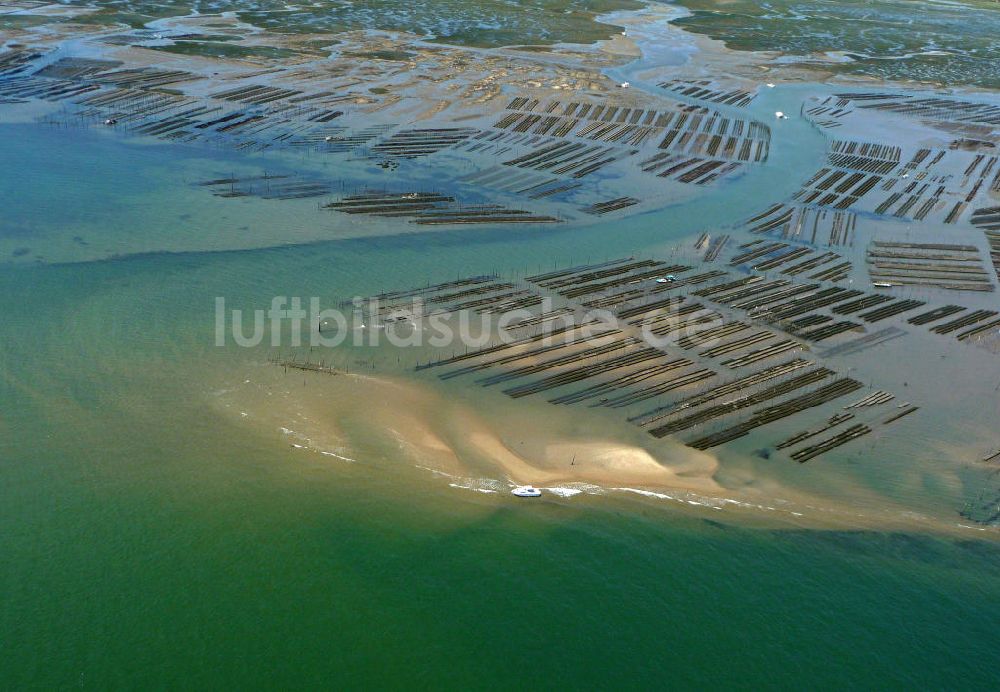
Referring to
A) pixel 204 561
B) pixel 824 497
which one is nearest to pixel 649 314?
pixel 824 497

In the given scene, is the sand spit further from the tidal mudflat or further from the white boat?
the white boat

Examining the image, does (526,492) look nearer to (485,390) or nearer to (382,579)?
(382,579)

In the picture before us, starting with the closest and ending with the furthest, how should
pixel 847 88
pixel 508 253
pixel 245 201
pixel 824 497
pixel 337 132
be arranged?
1. pixel 824 497
2. pixel 508 253
3. pixel 245 201
4. pixel 337 132
5. pixel 847 88

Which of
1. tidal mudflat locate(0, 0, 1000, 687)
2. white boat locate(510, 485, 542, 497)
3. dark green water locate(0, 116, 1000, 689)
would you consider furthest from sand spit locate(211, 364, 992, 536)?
dark green water locate(0, 116, 1000, 689)

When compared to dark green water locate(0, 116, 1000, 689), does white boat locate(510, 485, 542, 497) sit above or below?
above

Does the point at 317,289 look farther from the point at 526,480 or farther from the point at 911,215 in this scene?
the point at 911,215

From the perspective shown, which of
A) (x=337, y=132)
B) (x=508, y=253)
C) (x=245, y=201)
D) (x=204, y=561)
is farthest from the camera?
(x=337, y=132)

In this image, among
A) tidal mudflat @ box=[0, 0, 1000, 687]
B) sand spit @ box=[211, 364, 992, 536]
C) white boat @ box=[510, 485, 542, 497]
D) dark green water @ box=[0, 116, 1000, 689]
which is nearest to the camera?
dark green water @ box=[0, 116, 1000, 689]

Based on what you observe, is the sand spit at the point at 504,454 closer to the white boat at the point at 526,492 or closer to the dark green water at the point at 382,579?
the white boat at the point at 526,492
